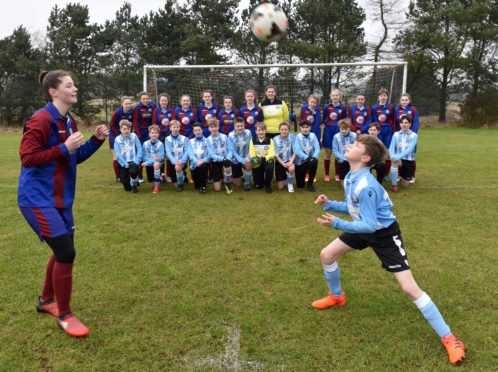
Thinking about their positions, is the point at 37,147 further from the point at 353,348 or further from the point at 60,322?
the point at 353,348

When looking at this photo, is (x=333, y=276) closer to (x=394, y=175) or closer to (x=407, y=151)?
(x=394, y=175)

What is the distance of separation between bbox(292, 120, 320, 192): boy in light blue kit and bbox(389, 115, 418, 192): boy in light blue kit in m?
1.42

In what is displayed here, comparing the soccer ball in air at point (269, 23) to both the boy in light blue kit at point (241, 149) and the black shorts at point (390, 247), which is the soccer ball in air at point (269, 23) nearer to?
the boy in light blue kit at point (241, 149)

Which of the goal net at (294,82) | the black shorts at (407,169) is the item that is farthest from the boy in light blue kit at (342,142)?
the goal net at (294,82)

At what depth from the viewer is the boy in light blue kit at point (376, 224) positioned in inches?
104

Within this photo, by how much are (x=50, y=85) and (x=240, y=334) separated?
2256 mm

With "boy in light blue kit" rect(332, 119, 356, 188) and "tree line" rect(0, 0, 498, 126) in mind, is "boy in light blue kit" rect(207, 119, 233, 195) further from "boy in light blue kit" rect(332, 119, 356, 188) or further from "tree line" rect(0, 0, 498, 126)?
"tree line" rect(0, 0, 498, 126)

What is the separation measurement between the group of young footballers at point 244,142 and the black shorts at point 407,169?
0.02m

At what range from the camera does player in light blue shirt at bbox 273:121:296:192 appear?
755 centimetres

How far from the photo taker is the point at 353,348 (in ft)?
9.02

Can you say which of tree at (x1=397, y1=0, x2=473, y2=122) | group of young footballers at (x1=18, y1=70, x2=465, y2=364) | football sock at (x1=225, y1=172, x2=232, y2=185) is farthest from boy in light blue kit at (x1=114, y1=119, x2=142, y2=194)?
tree at (x1=397, y1=0, x2=473, y2=122)

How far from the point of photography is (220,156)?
7.71 metres

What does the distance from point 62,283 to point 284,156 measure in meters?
5.41

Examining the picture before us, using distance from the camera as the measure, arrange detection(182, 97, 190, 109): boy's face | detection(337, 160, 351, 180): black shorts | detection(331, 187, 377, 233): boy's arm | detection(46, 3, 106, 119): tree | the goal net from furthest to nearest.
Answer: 1. detection(46, 3, 106, 119): tree
2. the goal net
3. detection(182, 97, 190, 109): boy's face
4. detection(337, 160, 351, 180): black shorts
5. detection(331, 187, 377, 233): boy's arm
